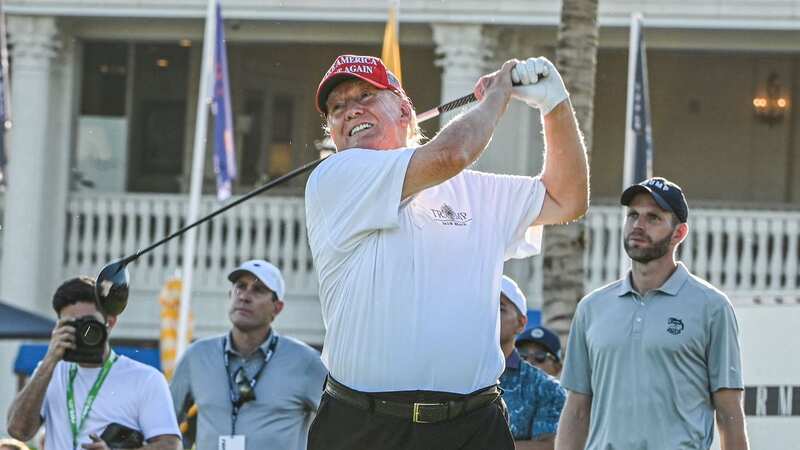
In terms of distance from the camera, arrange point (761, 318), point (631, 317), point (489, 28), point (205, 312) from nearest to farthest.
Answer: point (631, 317) → point (761, 318) → point (489, 28) → point (205, 312)

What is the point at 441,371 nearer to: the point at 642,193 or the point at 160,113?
the point at 642,193

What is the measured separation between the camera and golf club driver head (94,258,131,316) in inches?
231

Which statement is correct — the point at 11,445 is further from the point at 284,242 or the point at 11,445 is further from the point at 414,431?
the point at 284,242

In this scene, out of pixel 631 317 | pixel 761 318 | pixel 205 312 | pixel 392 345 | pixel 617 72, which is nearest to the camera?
pixel 392 345

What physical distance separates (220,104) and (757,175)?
7.80 metres

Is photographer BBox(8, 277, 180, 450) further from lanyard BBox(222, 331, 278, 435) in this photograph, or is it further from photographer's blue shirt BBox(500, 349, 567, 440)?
photographer's blue shirt BBox(500, 349, 567, 440)

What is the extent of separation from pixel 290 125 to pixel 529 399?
14.7 m

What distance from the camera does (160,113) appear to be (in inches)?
859

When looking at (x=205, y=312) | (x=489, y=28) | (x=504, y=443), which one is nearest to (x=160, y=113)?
(x=205, y=312)

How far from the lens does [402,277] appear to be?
4.45 metres

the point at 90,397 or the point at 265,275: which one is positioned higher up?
the point at 265,275

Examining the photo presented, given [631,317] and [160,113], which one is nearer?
[631,317]

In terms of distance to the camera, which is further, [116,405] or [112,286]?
[116,405]

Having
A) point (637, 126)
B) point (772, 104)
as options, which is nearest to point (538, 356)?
point (637, 126)
